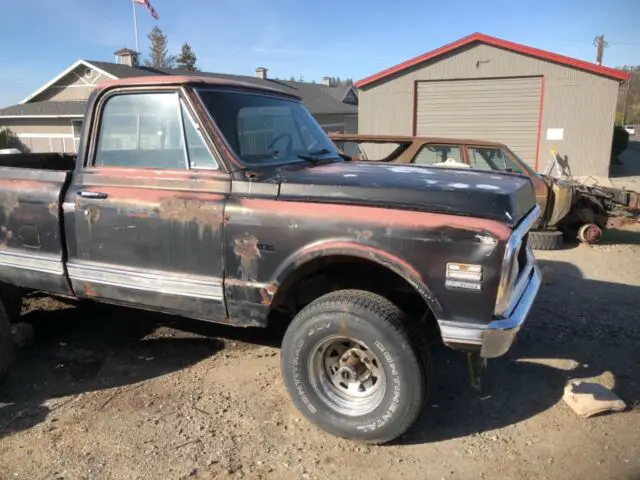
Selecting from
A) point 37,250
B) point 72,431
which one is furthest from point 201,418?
point 37,250

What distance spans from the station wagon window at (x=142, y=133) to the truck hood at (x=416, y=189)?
0.71m

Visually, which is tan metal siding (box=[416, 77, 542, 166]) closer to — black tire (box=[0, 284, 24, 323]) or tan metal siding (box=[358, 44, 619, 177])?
tan metal siding (box=[358, 44, 619, 177])

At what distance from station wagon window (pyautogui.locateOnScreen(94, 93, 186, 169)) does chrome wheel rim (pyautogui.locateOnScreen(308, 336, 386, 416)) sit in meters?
1.55

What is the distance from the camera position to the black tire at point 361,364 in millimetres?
2904

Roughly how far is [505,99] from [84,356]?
16.6 meters

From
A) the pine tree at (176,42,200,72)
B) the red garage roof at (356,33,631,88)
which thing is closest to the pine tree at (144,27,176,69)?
the pine tree at (176,42,200,72)

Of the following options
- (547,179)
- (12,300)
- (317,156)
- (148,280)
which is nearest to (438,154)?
(547,179)

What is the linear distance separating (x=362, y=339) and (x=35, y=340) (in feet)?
10.4

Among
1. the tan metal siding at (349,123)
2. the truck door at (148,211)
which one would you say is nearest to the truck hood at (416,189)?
the truck door at (148,211)

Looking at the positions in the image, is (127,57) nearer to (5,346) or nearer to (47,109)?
(47,109)

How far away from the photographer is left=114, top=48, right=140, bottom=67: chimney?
2762cm

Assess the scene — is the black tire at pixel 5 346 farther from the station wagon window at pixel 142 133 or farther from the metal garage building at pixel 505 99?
the metal garage building at pixel 505 99

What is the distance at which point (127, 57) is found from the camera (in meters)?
27.9

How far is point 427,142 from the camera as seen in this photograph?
26.2 feet
